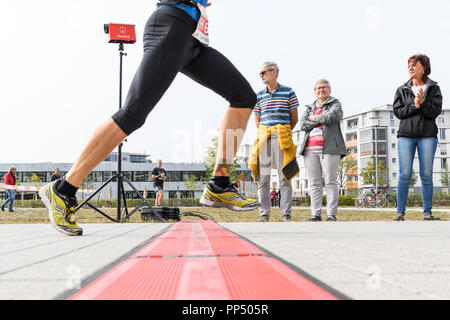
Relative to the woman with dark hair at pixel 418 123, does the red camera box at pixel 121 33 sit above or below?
above

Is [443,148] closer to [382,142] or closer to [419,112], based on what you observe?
[382,142]

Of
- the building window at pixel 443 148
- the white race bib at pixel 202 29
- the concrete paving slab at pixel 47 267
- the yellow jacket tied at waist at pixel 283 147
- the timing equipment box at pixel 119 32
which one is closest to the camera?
the concrete paving slab at pixel 47 267

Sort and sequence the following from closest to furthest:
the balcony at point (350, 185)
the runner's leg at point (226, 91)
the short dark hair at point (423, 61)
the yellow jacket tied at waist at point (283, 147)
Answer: the runner's leg at point (226, 91) → the short dark hair at point (423, 61) → the yellow jacket tied at waist at point (283, 147) → the balcony at point (350, 185)

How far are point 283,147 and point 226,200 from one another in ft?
8.55

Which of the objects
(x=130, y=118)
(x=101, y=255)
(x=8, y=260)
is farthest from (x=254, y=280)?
(x=130, y=118)

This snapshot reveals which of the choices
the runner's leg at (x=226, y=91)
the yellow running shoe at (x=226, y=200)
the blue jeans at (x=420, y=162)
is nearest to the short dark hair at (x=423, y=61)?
the blue jeans at (x=420, y=162)

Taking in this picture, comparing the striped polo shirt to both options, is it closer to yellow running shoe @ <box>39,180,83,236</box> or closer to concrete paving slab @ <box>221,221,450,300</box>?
yellow running shoe @ <box>39,180,83,236</box>

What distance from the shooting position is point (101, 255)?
1758mm

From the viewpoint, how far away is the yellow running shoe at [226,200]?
10.6 feet

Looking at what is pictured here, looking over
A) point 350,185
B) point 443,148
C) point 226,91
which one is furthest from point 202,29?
point 443,148

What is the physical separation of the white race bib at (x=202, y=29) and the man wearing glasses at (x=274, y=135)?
9.72 ft

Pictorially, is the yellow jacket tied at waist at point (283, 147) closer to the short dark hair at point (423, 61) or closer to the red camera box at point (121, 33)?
the short dark hair at point (423, 61)

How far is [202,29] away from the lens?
284cm

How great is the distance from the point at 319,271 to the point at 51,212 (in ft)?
6.82
